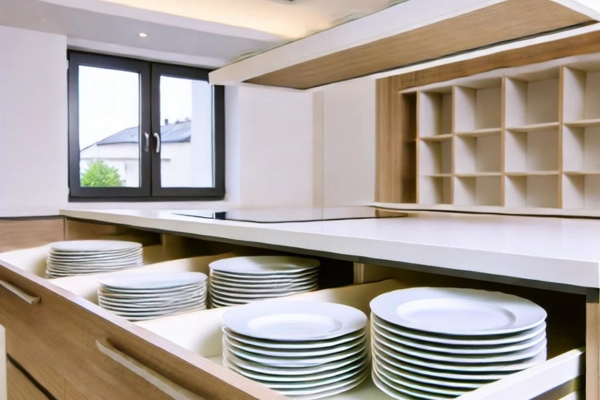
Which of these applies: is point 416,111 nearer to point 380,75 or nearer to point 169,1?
point 169,1

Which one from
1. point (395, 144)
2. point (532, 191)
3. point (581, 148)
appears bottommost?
point (532, 191)

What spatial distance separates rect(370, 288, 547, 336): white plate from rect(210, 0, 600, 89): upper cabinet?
1.85 feet

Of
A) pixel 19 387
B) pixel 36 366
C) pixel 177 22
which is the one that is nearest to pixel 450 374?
pixel 36 366

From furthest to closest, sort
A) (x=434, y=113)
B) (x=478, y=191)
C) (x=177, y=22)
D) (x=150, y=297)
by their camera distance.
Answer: (x=434, y=113) < (x=478, y=191) < (x=177, y=22) < (x=150, y=297)

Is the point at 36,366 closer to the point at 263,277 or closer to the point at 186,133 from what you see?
the point at 263,277

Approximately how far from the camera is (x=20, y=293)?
1.08 m

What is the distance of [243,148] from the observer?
14.6ft

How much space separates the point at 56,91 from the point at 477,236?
11.6ft

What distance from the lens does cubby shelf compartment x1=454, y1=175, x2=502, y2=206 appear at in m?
3.68

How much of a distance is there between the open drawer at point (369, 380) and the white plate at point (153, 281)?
0.22m

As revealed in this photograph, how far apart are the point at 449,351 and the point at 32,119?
368 cm

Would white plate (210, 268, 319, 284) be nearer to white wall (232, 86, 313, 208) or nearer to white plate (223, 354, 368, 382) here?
white plate (223, 354, 368, 382)

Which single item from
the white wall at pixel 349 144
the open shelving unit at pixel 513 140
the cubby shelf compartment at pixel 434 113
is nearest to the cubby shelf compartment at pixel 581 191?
the open shelving unit at pixel 513 140

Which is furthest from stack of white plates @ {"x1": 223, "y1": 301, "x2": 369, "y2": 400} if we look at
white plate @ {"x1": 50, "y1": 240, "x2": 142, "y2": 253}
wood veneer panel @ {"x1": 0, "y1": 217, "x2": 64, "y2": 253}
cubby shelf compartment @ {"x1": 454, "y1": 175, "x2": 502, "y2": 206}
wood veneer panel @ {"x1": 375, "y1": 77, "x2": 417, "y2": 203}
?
wood veneer panel @ {"x1": 375, "y1": 77, "x2": 417, "y2": 203}
